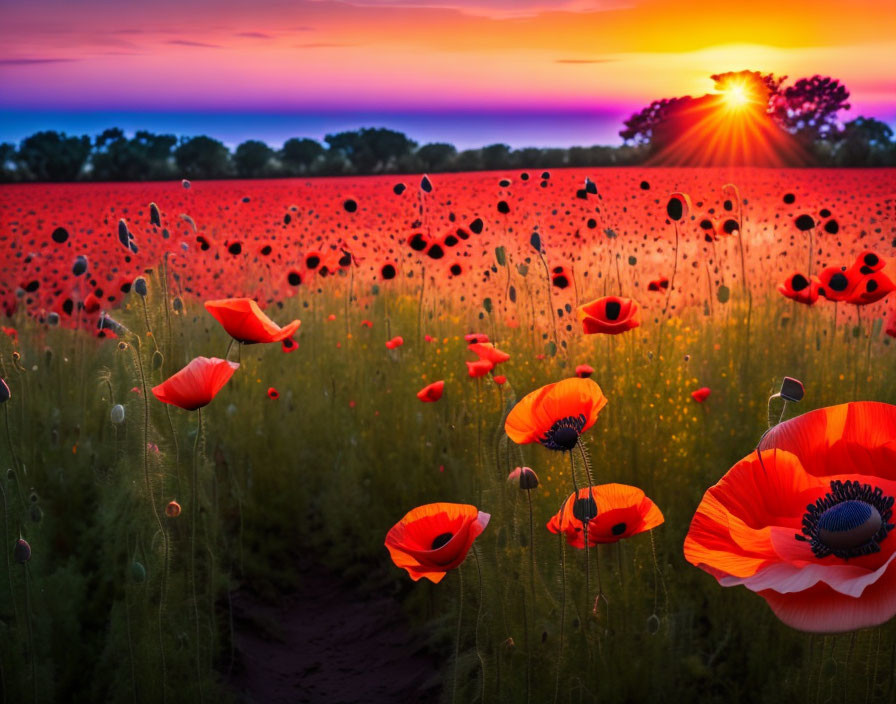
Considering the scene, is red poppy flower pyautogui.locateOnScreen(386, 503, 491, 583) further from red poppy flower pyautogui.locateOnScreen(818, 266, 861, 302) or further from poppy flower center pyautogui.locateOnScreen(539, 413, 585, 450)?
red poppy flower pyautogui.locateOnScreen(818, 266, 861, 302)

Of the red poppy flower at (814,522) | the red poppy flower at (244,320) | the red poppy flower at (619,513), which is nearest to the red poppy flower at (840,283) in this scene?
the red poppy flower at (619,513)

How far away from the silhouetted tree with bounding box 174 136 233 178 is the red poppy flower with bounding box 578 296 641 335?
504 inches

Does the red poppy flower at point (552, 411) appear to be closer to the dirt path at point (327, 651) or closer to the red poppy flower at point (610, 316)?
the red poppy flower at point (610, 316)

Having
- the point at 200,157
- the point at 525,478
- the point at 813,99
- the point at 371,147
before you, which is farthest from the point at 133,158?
the point at 525,478

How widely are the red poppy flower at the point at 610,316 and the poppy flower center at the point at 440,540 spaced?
3.30 ft

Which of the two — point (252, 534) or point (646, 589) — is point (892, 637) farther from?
point (252, 534)

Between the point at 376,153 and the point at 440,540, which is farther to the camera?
the point at 376,153

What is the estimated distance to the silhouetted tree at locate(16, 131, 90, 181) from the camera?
38.8ft

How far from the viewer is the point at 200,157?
14570 millimetres

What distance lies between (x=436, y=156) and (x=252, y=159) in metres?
3.43

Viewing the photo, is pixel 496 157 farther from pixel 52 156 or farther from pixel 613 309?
pixel 613 309

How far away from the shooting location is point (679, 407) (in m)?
3.20

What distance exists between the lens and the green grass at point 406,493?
209 centimetres

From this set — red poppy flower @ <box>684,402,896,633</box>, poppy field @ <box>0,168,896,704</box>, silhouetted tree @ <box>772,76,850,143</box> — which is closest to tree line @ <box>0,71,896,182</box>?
silhouetted tree @ <box>772,76,850,143</box>
